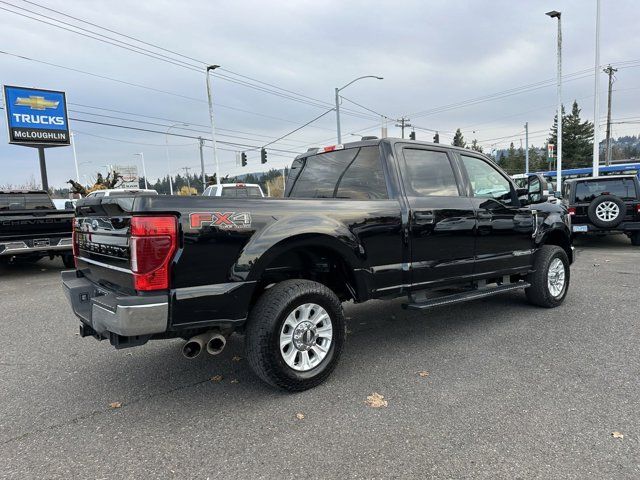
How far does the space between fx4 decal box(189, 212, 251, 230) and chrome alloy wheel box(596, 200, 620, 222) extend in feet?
32.8

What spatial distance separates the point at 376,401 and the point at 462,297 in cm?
170

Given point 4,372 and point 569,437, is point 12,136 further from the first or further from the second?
point 569,437

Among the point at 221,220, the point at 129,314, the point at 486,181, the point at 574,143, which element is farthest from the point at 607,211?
the point at 574,143

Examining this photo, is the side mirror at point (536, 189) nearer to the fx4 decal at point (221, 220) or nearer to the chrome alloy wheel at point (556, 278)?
the chrome alloy wheel at point (556, 278)

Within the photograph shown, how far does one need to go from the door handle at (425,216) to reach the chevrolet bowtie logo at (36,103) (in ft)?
72.1

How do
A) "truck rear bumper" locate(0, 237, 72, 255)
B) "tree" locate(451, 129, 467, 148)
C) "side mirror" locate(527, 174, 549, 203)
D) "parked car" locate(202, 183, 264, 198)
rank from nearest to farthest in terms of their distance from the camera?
"side mirror" locate(527, 174, 549, 203), "truck rear bumper" locate(0, 237, 72, 255), "parked car" locate(202, 183, 264, 198), "tree" locate(451, 129, 467, 148)

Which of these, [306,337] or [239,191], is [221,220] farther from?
[239,191]

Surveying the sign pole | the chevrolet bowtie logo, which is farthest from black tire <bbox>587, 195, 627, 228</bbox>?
the chevrolet bowtie logo

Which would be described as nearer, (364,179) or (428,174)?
(364,179)

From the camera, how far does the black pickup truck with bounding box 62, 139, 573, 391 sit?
280 centimetres

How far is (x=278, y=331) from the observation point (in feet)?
10.5

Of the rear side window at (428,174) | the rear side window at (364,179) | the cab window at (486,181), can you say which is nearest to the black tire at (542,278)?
the cab window at (486,181)

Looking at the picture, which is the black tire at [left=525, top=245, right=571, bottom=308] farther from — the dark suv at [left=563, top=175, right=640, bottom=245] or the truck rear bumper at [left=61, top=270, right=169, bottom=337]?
the dark suv at [left=563, top=175, right=640, bottom=245]

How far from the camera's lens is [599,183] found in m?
10.9
